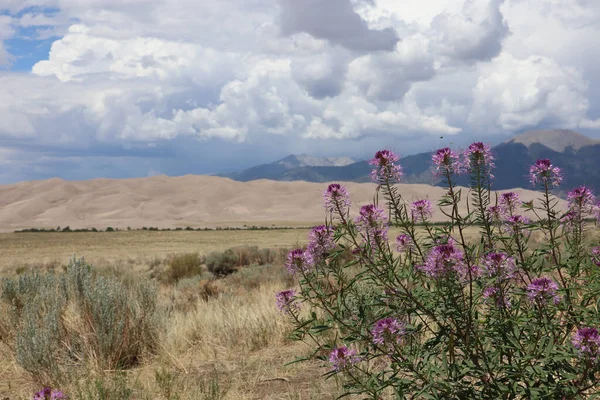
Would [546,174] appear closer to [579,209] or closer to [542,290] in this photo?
[579,209]

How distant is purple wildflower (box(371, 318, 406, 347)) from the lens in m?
2.69

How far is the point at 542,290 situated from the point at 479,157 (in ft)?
2.42

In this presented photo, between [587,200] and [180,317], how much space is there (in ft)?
22.7

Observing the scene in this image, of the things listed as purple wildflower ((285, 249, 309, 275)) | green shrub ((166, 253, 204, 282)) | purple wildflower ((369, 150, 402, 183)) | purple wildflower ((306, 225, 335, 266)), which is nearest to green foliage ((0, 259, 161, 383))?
purple wildflower ((285, 249, 309, 275))

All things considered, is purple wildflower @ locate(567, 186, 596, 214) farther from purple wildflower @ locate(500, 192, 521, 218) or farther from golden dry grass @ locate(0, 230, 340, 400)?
golden dry grass @ locate(0, 230, 340, 400)

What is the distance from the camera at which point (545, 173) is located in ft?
9.87

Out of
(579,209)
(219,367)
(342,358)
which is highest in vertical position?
(579,209)

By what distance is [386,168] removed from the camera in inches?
104

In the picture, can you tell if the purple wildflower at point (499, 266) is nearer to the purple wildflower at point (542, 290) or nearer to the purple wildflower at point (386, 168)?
the purple wildflower at point (542, 290)

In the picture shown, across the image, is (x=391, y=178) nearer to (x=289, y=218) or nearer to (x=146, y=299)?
(x=146, y=299)

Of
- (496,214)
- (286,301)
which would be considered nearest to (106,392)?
(286,301)

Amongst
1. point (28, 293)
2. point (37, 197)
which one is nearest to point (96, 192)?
point (37, 197)

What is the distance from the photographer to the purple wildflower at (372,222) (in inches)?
107

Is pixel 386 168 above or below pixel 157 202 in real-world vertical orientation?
below
